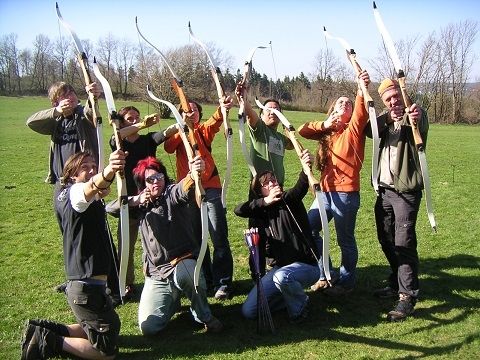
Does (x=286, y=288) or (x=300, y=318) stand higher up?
(x=286, y=288)

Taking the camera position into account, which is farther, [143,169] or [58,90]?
[58,90]

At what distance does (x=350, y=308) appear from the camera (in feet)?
14.4

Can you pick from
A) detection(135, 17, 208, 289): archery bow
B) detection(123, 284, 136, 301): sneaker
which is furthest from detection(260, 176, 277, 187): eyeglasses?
detection(123, 284, 136, 301): sneaker

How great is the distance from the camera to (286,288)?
4086 millimetres

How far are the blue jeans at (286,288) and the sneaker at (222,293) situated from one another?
411 mm

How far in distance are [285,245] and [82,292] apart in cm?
183

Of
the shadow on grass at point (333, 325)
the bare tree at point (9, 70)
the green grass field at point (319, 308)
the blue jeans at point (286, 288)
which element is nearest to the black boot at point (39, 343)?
the green grass field at point (319, 308)

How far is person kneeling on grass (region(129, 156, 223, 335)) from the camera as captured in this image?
3.91 m

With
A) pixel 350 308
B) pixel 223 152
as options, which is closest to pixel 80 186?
pixel 350 308

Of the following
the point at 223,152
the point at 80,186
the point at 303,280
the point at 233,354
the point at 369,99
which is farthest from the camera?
the point at 223,152

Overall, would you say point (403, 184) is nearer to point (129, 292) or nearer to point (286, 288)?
point (286, 288)

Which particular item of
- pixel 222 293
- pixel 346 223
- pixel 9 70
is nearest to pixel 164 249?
pixel 222 293

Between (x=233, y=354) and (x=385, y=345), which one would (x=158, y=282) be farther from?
(x=385, y=345)

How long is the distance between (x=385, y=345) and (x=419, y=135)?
5.71ft
